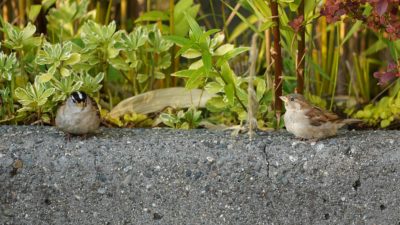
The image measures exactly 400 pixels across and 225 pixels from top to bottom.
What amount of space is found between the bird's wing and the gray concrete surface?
0.09 metres

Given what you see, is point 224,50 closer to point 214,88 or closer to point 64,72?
point 214,88

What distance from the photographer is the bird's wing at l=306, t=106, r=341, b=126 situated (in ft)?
12.2

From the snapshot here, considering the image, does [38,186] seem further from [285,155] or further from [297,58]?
[297,58]

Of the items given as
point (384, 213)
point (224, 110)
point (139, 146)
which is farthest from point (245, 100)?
point (384, 213)

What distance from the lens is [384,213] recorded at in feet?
11.7

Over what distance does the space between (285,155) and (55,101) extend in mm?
1183

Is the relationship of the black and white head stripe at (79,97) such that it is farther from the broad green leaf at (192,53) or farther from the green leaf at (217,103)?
the green leaf at (217,103)

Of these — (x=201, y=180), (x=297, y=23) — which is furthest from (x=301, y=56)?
(x=201, y=180)

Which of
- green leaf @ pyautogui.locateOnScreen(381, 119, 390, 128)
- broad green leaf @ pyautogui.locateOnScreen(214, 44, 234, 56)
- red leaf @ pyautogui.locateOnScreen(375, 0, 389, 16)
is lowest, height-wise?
green leaf @ pyautogui.locateOnScreen(381, 119, 390, 128)

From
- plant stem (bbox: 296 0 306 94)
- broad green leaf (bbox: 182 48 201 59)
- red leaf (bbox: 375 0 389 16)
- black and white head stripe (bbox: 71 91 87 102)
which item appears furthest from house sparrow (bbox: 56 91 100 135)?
red leaf (bbox: 375 0 389 16)

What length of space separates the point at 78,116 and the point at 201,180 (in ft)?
2.03

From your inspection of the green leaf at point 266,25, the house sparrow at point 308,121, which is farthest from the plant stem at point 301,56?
the house sparrow at point 308,121

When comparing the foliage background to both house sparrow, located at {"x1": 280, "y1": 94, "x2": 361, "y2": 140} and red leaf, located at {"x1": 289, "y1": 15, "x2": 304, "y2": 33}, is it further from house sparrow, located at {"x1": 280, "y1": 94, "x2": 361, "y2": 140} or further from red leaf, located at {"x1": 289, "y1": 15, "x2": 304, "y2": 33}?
house sparrow, located at {"x1": 280, "y1": 94, "x2": 361, "y2": 140}

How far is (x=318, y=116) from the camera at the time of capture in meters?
3.74
